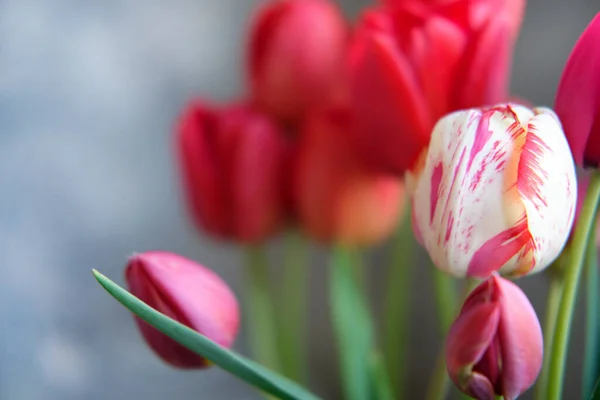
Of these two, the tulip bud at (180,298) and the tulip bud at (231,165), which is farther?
the tulip bud at (231,165)

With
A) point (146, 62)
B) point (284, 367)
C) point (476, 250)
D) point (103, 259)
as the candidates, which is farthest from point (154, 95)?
point (476, 250)

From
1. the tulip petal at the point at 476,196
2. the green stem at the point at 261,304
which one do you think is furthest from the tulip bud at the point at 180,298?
the green stem at the point at 261,304

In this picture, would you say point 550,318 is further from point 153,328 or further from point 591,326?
point 153,328

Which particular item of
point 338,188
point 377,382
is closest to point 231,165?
point 338,188

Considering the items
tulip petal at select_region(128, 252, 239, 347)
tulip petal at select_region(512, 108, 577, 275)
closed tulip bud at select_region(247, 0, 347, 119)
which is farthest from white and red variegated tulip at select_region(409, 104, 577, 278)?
closed tulip bud at select_region(247, 0, 347, 119)

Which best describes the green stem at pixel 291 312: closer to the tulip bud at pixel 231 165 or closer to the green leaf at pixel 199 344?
the tulip bud at pixel 231 165

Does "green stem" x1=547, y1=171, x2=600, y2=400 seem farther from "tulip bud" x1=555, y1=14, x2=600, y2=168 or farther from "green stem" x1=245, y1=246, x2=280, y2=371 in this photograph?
"green stem" x1=245, y1=246, x2=280, y2=371

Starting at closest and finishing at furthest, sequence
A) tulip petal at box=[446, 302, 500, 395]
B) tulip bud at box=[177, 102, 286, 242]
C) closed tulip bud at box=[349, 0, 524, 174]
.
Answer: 1. tulip petal at box=[446, 302, 500, 395]
2. closed tulip bud at box=[349, 0, 524, 174]
3. tulip bud at box=[177, 102, 286, 242]
